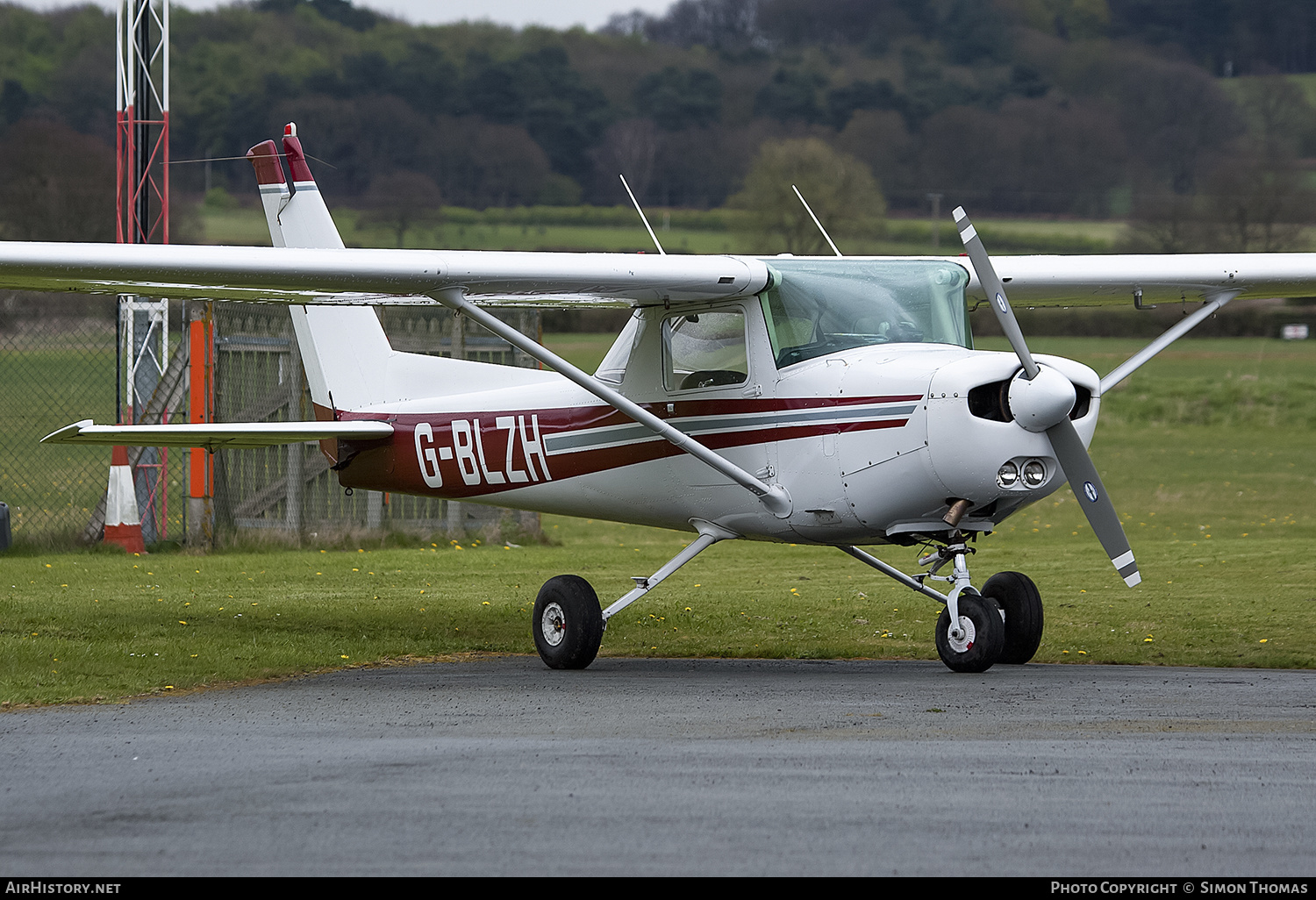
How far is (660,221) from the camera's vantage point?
3423 inches

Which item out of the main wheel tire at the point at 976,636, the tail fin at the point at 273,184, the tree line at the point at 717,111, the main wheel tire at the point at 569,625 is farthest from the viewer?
the tree line at the point at 717,111

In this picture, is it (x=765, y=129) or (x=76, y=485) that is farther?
(x=765, y=129)

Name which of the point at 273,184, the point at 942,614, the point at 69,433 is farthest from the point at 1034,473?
the point at 273,184

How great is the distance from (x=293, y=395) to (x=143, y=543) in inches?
95.6

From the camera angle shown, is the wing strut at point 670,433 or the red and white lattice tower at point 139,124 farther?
the red and white lattice tower at point 139,124

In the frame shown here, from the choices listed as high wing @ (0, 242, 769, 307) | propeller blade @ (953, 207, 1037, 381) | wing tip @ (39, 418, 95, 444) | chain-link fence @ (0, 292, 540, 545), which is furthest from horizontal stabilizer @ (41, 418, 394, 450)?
chain-link fence @ (0, 292, 540, 545)

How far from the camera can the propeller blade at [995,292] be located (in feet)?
29.1

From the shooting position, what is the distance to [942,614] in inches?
378

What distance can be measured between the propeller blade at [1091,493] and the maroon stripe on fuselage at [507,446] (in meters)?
1.28

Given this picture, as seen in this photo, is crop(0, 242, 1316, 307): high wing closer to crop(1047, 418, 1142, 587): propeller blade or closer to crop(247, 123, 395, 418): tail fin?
crop(247, 123, 395, 418): tail fin

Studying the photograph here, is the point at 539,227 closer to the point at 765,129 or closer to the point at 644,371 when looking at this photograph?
the point at 765,129

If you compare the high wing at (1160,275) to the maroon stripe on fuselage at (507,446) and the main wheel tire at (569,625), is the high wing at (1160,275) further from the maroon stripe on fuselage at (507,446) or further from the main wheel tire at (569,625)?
the main wheel tire at (569,625)

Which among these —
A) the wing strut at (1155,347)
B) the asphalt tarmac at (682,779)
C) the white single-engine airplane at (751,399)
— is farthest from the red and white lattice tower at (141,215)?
the wing strut at (1155,347)
